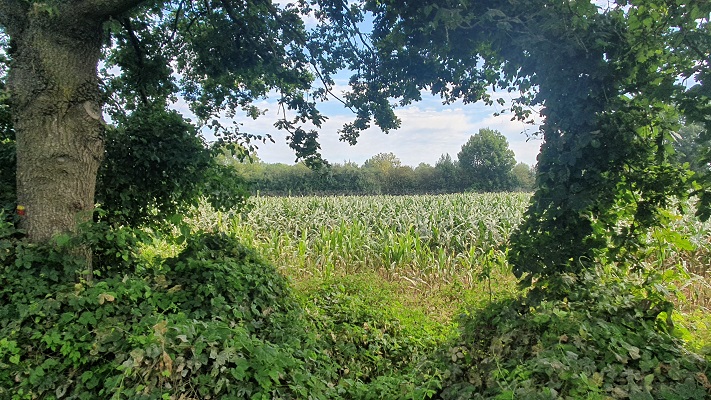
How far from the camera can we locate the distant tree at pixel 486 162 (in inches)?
2030

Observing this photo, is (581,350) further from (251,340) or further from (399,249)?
(399,249)

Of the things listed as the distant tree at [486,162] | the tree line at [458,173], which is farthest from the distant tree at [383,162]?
the distant tree at [486,162]

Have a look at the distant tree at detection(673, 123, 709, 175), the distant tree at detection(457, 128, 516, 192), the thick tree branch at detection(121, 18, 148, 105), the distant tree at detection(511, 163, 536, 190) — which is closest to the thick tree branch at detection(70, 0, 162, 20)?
Answer: the thick tree branch at detection(121, 18, 148, 105)

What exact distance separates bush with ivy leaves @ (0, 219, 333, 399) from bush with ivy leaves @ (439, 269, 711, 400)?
114 cm

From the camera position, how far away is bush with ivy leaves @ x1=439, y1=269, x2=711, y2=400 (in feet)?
7.00

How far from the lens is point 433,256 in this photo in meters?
7.51

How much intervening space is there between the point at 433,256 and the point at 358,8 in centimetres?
436

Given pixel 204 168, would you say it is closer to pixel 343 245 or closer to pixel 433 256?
pixel 343 245

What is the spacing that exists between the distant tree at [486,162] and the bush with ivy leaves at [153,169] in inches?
1882

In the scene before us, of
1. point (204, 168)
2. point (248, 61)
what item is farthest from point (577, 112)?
point (248, 61)

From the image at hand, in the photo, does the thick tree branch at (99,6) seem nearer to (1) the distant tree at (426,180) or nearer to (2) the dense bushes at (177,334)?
(2) the dense bushes at (177,334)

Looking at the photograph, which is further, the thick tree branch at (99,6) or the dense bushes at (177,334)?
the thick tree branch at (99,6)

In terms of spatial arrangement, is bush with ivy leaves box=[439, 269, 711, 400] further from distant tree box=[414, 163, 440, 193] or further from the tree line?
distant tree box=[414, 163, 440, 193]

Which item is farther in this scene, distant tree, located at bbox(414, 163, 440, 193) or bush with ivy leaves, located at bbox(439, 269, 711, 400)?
distant tree, located at bbox(414, 163, 440, 193)
